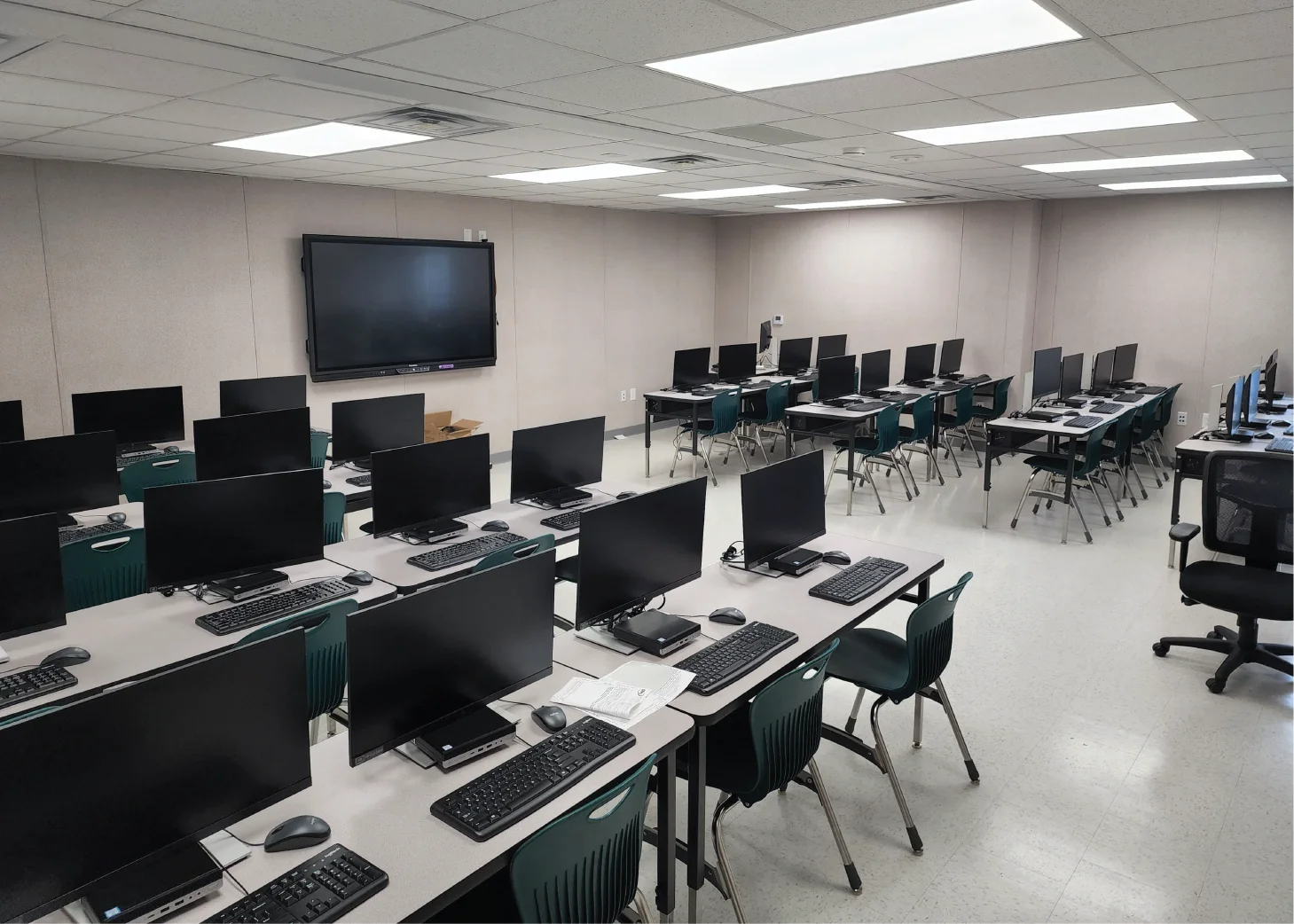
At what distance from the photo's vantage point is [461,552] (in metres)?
→ 3.78

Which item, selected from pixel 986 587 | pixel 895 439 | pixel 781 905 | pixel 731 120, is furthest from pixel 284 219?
pixel 781 905

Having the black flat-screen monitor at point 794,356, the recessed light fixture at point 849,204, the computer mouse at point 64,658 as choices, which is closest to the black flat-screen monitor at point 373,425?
the computer mouse at point 64,658

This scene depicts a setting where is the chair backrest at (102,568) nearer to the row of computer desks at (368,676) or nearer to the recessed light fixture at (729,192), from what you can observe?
the row of computer desks at (368,676)

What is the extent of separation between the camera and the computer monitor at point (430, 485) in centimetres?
383

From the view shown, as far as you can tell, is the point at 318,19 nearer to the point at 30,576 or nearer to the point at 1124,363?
the point at 30,576

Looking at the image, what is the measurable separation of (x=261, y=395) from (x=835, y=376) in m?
4.87

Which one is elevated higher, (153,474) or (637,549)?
(637,549)

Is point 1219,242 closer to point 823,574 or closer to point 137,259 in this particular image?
point 823,574

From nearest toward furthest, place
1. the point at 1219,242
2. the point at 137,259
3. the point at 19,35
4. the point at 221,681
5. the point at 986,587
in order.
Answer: the point at 221,681 < the point at 19,35 < the point at 986,587 < the point at 137,259 < the point at 1219,242

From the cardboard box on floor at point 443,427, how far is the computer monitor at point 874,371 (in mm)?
3771

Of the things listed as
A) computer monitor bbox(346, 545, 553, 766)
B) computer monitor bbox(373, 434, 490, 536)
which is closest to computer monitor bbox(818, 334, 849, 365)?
computer monitor bbox(373, 434, 490, 536)

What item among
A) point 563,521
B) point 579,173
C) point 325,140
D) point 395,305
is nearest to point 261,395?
point 325,140

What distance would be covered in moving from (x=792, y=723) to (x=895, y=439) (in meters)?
5.40

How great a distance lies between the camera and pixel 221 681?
1.79 meters
